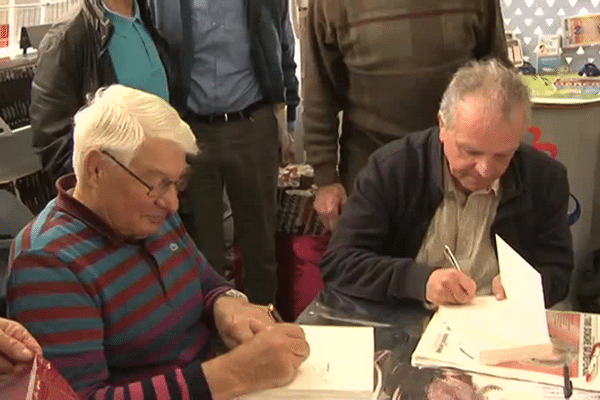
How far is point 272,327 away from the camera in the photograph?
1363 mm

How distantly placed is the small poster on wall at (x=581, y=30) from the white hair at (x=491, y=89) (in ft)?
6.51

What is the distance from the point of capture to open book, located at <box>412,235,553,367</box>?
135 centimetres

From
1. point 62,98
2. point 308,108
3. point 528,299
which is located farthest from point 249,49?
point 528,299

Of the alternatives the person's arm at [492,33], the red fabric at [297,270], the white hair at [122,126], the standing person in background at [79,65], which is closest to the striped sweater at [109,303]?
the white hair at [122,126]

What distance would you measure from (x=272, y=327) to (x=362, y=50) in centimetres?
105

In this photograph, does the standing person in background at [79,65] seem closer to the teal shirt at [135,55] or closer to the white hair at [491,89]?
the teal shirt at [135,55]

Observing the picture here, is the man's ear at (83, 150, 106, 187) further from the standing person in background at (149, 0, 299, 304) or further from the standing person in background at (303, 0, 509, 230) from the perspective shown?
the standing person in background at (149, 0, 299, 304)

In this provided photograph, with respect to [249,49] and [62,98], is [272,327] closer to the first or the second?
[62,98]

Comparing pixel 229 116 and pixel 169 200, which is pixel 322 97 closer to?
pixel 229 116

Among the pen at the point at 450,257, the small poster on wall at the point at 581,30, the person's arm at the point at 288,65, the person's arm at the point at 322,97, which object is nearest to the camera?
the pen at the point at 450,257

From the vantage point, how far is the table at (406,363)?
1.26 meters

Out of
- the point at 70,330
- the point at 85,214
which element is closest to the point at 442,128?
the point at 85,214

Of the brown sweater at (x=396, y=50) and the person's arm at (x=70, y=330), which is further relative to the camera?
the brown sweater at (x=396, y=50)

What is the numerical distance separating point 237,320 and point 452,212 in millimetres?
584
